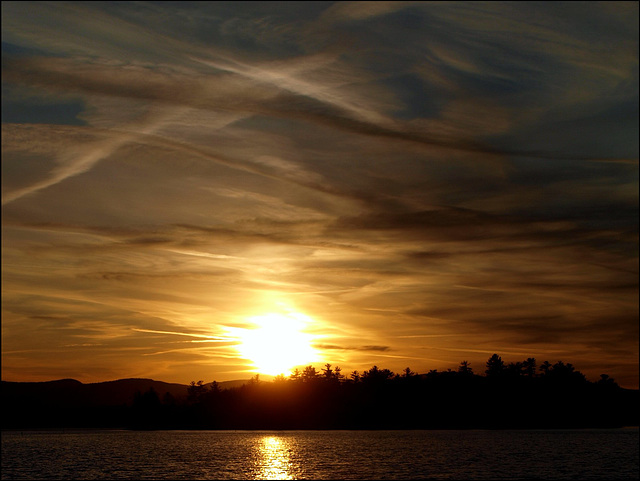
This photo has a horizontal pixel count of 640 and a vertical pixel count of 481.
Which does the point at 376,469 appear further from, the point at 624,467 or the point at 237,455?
the point at 237,455

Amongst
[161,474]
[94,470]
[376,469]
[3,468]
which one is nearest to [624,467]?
[376,469]

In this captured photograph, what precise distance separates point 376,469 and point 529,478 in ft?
101

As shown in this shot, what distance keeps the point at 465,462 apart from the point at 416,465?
46.9ft

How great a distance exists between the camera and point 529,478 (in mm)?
113312

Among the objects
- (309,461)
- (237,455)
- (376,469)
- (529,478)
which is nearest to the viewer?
(529,478)

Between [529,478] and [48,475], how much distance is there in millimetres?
87384

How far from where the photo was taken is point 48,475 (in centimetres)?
12081

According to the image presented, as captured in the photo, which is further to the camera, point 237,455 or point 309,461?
point 237,455

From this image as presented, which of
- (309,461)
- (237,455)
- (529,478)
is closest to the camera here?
(529,478)

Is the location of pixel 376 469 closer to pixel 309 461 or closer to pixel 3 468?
pixel 309 461

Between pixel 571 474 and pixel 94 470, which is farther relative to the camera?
pixel 94 470

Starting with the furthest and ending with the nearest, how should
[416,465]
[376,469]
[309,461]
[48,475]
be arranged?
[309,461] < [416,465] < [376,469] < [48,475]

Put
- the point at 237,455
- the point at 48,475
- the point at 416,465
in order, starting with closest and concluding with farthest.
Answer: the point at 48,475 < the point at 416,465 < the point at 237,455

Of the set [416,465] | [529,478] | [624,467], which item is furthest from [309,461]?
[624,467]
